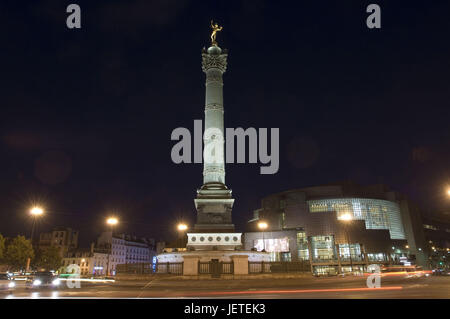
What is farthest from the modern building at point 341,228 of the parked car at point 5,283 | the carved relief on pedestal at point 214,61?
the parked car at point 5,283

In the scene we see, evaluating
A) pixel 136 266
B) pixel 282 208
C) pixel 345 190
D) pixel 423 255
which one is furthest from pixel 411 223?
pixel 136 266

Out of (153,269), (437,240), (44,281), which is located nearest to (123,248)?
(153,269)

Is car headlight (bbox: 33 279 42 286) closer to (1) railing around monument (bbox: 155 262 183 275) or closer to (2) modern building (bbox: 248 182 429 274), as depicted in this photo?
(1) railing around monument (bbox: 155 262 183 275)

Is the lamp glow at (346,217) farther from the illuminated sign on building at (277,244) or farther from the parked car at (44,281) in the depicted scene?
the parked car at (44,281)

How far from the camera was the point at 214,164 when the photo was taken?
46.1 metres

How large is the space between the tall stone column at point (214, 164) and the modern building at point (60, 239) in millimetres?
64921

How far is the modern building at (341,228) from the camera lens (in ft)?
248

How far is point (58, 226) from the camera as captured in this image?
9575 cm

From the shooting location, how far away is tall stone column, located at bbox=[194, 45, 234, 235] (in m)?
41.4

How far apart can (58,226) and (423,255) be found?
4228 inches

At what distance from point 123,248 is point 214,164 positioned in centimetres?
7523

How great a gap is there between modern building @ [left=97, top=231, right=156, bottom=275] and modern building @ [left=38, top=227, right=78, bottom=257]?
30.7ft
